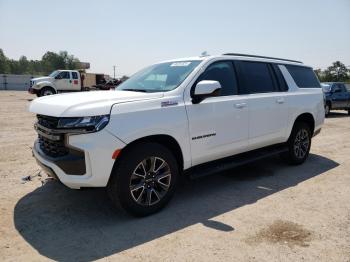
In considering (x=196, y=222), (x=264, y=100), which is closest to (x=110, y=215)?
(x=196, y=222)

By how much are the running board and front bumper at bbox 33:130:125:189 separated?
4.16 feet

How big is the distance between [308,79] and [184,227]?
14.8 feet

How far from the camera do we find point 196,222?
3.93 meters

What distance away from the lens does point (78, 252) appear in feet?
10.6

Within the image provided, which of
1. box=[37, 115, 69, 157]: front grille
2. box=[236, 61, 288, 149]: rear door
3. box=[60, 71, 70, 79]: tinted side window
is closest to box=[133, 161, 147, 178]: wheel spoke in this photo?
box=[37, 115, 69, 157]: front grille

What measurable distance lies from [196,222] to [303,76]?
420cm

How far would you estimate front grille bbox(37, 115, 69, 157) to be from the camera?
3656mm

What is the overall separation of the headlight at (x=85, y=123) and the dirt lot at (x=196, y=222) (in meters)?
1.13

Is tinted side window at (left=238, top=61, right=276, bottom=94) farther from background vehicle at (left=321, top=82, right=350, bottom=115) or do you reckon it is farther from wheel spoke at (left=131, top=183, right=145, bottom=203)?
background vehicle at (left=321, top=82, right=350, bottom=115)

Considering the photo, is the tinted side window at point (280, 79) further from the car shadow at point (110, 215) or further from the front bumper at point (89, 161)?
the front bumper at point (89, 161)

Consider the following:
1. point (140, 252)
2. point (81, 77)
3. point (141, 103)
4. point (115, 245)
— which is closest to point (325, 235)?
point (140, 252)

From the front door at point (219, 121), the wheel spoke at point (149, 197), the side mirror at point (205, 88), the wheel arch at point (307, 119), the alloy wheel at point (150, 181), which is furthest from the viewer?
the wheel arch at point (307, 119)

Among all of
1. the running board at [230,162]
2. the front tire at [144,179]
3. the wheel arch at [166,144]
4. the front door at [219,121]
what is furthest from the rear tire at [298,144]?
the front tire at [144,179]

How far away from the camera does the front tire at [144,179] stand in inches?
147
